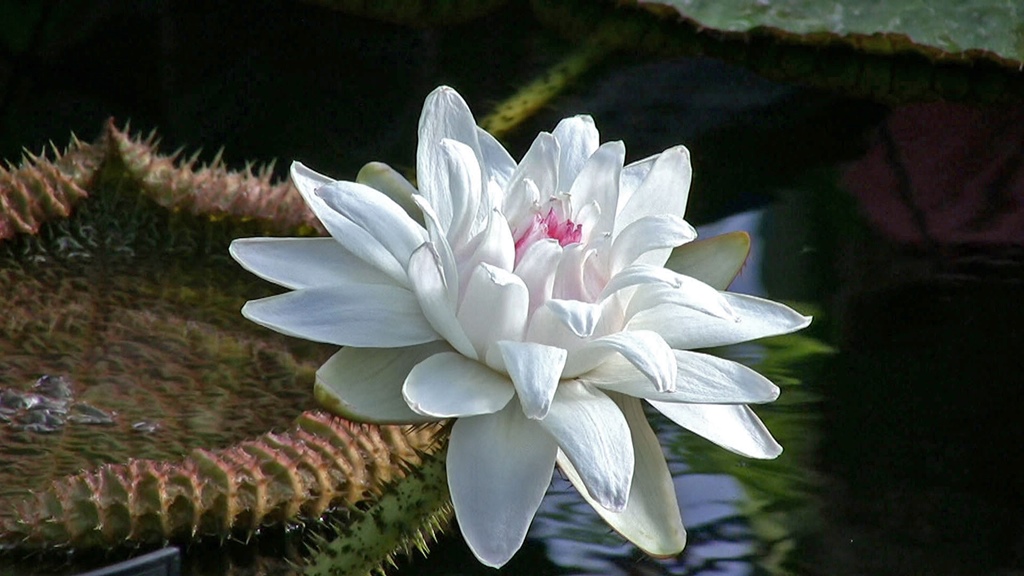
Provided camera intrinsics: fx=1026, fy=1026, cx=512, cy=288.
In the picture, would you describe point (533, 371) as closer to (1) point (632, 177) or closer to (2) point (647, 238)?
(2) point (647, 238)

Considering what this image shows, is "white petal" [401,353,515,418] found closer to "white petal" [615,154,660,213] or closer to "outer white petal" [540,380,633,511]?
"outer white petal" [540,380,633,511]

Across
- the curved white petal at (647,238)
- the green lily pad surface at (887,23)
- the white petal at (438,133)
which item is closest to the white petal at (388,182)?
the white petal at (438,133)

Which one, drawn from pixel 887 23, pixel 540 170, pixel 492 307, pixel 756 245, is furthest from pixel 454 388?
pixel 887 23

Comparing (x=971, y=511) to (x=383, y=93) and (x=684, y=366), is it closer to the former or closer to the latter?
(x=684, y=366)

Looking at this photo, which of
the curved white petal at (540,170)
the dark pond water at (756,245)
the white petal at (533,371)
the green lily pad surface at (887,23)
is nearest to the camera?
the white petal at (533,371)

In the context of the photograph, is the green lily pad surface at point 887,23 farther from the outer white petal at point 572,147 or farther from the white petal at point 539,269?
the white petal at point 539,269

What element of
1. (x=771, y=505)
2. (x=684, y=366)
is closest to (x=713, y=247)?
(x=684, y=366)
